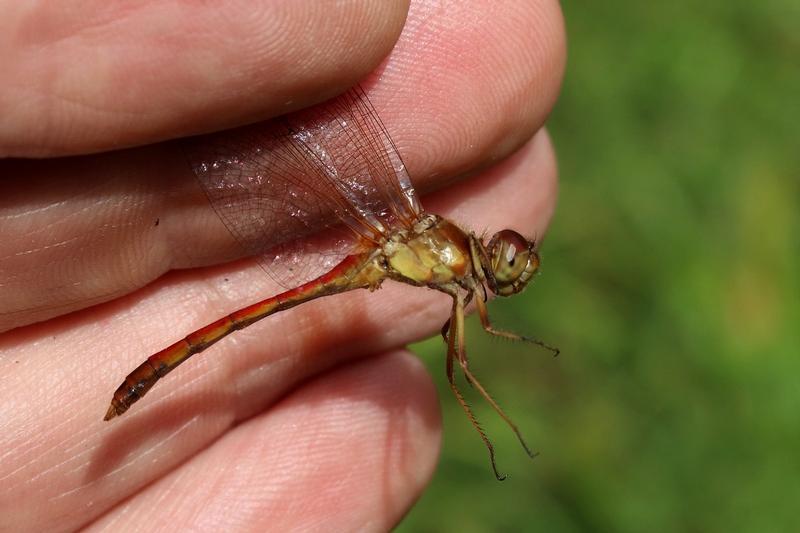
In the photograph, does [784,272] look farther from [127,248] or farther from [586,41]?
[127,248]

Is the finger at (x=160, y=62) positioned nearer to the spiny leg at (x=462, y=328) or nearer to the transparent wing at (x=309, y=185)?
the transparent wing at (x=309, y=185)

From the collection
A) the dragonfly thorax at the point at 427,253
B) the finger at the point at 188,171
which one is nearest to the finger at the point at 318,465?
the dragonfly thorax at the point at 427,253

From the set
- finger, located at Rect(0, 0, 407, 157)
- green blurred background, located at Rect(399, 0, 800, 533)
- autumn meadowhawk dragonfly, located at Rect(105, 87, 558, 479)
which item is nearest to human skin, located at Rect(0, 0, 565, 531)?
finger, located at Rect(0, 0, 407, 157)

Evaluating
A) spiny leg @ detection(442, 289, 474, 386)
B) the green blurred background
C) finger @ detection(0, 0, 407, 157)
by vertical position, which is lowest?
the green blurred background

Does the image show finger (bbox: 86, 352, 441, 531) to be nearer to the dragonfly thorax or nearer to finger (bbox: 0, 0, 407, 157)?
Result: the dragonfly thorax

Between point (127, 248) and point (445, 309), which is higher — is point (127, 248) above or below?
above

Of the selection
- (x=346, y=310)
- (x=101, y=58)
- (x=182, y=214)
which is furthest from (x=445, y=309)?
(x=101, y=58)
